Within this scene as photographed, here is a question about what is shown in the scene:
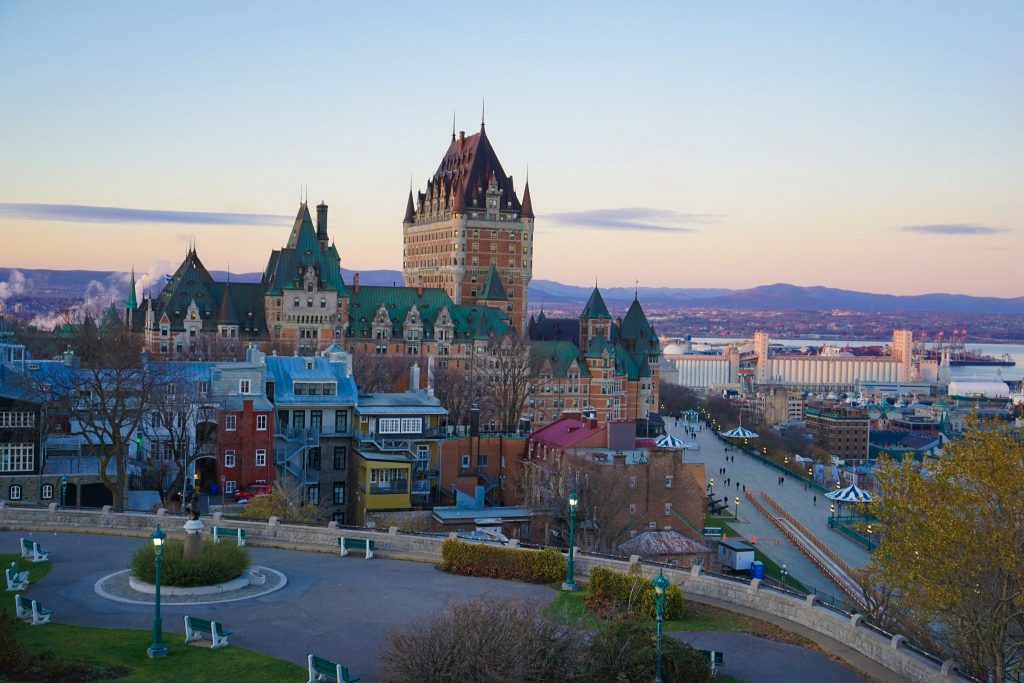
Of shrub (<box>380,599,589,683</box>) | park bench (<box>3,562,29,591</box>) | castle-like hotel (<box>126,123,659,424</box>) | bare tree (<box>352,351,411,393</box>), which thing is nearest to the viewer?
shrub (<box>380,599,589,683</box>)

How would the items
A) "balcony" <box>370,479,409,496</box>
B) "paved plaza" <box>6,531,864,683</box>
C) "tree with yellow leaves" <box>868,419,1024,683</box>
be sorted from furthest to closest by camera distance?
"balcony" <box>370,479,409,496</box>, "paved plaza" <box>6,531,864,683</box>, "tree with yellow leaves" <box>868,419,1024,683</box>

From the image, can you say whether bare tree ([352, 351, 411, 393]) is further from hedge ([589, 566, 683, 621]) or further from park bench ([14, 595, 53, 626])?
park bench ([14, 595, 53, 626])

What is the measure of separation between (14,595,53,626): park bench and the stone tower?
4584 inches

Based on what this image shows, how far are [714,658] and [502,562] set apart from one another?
9.26 m

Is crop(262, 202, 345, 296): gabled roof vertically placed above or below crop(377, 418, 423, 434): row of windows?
above

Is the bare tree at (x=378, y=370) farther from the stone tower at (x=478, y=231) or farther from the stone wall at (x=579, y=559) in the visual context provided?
the stone wall at (x=579, y=559)

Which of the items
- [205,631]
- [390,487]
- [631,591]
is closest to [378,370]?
[390,487]

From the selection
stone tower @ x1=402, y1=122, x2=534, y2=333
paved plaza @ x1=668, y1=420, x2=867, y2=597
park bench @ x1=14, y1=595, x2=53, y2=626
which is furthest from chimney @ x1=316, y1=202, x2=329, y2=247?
park bench @ x1=14, y1=595, x2=53, y2=626

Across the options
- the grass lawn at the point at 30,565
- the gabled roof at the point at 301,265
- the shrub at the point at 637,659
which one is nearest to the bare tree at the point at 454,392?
the gabled roof at the point at 301,265

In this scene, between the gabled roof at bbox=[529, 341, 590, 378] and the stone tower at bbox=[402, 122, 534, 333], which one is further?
the stone tower at bbox=[402, 122, 534, 333]

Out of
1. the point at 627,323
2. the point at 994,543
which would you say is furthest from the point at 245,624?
the point at 627,323

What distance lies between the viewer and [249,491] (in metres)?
48.0

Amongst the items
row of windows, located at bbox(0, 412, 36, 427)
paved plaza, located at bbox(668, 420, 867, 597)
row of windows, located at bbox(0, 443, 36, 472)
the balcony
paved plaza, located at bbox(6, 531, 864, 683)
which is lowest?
paved plaza, located at bbox(668, 420, 867, 597)

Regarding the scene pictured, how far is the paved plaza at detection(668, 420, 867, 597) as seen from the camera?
6638 cm
